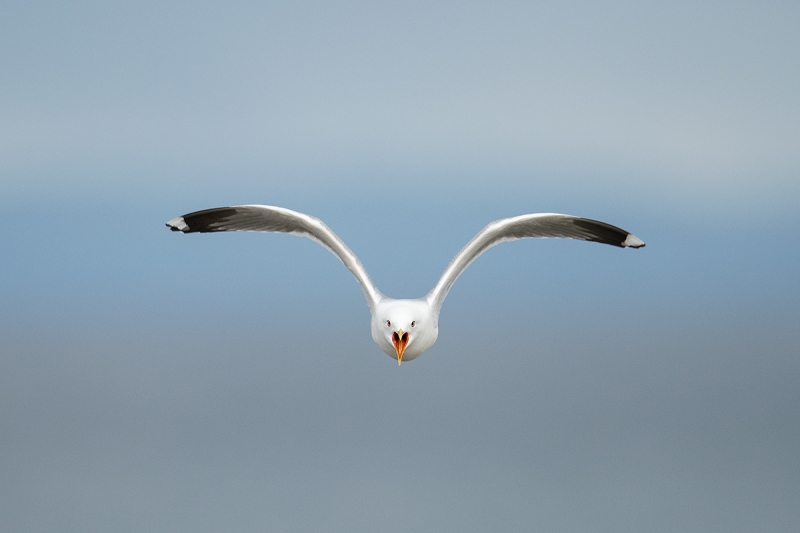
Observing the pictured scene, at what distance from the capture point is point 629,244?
19.1 feet

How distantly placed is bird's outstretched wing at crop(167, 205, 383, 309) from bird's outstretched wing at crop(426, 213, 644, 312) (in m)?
0.61

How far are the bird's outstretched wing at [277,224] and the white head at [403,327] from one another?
0.37m

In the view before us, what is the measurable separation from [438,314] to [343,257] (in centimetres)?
96

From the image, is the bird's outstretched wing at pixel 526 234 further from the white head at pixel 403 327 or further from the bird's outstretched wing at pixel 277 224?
the bird's outstretched wing at pixel 277 224

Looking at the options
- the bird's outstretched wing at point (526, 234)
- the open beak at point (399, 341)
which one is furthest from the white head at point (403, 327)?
the bird's outstretched wing at point (526, 234)

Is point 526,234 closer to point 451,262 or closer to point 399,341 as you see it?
point 451,262

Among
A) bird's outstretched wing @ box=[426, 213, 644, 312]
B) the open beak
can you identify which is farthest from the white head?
bird's outstretched wing @ box=[426, 213, 644, 312]

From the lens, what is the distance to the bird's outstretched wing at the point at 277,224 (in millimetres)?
5910

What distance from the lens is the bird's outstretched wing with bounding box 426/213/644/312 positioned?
5.76m

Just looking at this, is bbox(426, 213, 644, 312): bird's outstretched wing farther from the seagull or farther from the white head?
the white head

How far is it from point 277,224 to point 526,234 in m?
2.23

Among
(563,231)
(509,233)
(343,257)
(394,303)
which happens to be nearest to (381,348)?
(394,303)

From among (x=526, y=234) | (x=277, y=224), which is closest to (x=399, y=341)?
(x=526, y=234)

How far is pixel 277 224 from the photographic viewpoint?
20.4 feet
